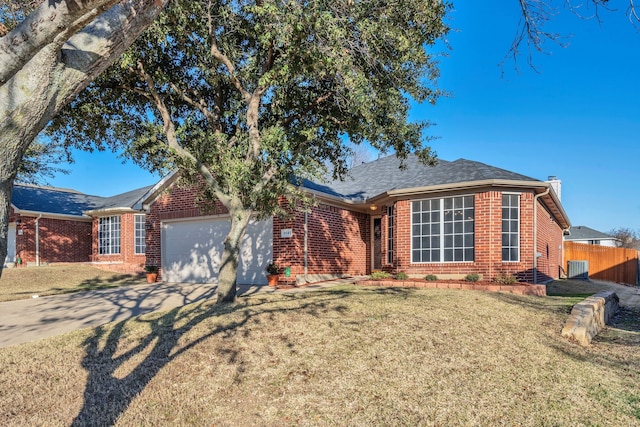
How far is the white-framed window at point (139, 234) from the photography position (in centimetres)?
1875

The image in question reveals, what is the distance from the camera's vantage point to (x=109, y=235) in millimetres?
19781

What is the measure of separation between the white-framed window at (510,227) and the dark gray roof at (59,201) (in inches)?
624

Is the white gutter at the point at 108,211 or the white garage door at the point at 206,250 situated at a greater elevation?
the white gutter at the point at 108,211

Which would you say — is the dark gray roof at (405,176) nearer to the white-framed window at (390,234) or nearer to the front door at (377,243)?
the white-framed window at (390,234)

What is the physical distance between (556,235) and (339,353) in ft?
53.2

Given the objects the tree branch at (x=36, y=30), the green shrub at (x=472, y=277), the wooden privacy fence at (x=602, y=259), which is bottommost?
the wooden privacy fence at (x=602, y=259)

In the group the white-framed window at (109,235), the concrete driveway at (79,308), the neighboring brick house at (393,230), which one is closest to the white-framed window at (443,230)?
the neighboring brick house at (393,230)

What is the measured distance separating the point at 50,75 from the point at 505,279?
34.5 feet

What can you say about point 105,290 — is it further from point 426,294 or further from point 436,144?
point 436,144

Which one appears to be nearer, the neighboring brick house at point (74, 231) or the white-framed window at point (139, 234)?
the white-framed window at point (139, 234)

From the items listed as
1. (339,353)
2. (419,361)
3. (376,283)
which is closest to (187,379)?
(339,353)

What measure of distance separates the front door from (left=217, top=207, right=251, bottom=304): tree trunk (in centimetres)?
841

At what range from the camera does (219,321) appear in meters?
6.10

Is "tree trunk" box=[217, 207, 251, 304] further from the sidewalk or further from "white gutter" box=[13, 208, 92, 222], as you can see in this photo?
"white gutter" box=[13, 208, 92, 222]
